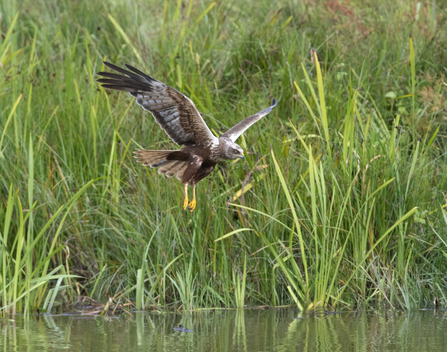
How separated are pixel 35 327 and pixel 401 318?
2335mm

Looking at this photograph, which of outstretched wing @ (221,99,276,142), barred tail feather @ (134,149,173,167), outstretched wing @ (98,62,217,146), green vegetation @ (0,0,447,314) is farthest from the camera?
green vegetation @ (0,0,447,314)

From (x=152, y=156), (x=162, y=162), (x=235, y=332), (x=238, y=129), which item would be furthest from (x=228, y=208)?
(x=235, y=332)

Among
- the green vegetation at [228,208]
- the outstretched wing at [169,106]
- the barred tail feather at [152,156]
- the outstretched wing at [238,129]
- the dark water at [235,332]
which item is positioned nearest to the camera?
the dark water at [235,332]

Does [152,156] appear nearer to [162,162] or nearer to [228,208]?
[162,162]

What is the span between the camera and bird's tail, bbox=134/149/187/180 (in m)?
3.79

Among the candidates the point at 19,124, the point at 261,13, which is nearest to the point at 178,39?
the point at 261,13

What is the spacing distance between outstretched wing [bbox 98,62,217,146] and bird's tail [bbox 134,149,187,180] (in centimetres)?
14

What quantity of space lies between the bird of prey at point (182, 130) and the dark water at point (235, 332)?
775 mm

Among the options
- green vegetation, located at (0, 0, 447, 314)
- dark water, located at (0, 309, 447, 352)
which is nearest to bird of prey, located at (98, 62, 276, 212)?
green vegetation, located at (0, 0, 447, 314)

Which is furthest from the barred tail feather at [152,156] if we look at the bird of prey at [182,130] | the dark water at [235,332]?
the dark water at [235,332]

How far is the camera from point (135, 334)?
146 inches

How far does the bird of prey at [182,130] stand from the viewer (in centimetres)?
361

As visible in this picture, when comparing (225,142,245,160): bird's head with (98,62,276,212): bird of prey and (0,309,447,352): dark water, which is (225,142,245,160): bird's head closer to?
(98,62,276,212): bird of prey

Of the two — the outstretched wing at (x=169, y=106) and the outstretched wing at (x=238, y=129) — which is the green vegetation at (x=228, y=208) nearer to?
the outstretched wing at (x=238, y=129)
